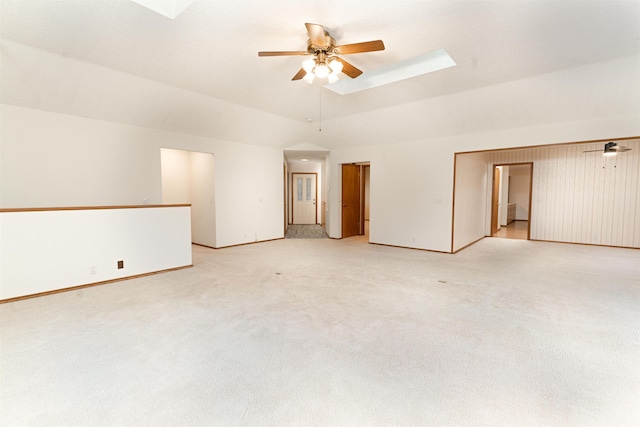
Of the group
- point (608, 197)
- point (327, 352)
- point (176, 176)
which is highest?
point (176, 176)

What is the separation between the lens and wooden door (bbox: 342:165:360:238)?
780 centimetres

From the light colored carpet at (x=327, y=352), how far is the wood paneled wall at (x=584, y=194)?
347 centimetres

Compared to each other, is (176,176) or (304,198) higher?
(176,176)

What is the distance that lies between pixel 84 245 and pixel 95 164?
151 cm

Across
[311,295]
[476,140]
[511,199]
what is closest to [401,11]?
[311,295]

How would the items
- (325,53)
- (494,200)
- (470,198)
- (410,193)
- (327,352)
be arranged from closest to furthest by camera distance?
(327,352)
(325,53)
(410,193)
(470,198)
(494,200)

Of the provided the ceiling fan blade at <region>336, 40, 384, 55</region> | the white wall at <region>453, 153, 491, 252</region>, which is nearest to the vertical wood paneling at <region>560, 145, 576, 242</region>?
the white wall at <region>453, 153, 491, 252</region>

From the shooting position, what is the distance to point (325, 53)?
289 cm

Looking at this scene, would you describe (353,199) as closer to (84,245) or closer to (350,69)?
(350,69)

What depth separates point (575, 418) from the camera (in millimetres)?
1595

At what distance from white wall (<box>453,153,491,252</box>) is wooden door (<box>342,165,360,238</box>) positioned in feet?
9.38

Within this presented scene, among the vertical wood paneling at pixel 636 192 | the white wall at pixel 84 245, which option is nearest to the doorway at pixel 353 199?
the white wall at pixel 84 245

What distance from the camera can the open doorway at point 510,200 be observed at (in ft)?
27.8

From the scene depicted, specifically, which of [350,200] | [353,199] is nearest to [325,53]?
[350,200]
